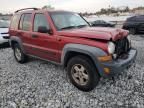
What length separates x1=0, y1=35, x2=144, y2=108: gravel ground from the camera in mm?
3865

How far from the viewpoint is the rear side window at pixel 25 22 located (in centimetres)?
578

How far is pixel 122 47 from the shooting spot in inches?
178

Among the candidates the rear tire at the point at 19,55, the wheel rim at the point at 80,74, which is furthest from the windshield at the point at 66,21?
the rear tire at the point at 19,55

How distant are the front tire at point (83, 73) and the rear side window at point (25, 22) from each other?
2.13 meters

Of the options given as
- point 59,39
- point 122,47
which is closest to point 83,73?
point 59,39

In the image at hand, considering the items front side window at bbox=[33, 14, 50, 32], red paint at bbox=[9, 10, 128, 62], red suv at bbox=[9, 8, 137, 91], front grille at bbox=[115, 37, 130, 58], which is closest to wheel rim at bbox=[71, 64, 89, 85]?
red suv at bbox=[9, 8, 137, 91]

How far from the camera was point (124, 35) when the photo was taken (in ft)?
14.8

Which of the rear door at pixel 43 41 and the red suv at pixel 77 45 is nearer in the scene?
the red suv at pixel 77 45

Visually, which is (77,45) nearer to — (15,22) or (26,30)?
(26,30)

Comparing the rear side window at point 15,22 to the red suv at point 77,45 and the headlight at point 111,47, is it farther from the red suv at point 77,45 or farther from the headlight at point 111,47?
the headlight at point 111,47

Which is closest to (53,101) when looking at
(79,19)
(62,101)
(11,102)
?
(62,101)

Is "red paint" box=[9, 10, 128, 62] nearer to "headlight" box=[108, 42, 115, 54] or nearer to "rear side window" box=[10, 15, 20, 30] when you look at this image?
"headlight" box=[108, 42, 115, 54]

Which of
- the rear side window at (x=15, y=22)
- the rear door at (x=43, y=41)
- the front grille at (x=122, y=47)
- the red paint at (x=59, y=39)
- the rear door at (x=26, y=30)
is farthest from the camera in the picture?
the rear side window at (x=15, y=22)

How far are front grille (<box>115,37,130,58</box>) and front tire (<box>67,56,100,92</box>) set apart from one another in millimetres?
662
